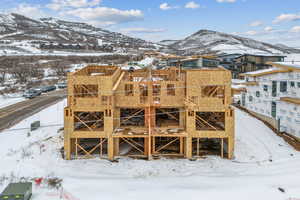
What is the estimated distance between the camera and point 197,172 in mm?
16609

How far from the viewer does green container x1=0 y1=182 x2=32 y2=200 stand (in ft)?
40.0

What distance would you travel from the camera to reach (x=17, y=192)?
1241cm

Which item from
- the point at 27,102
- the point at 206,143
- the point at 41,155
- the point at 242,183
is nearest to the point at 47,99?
the point at 27,102

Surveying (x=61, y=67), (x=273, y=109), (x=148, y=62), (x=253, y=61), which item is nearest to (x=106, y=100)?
(x=148, y=62)

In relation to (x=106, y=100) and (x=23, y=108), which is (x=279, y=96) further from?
(x=23, y=108)

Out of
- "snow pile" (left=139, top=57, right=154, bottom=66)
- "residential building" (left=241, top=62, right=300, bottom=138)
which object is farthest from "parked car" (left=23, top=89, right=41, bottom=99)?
"residential building" (left=241, top=62, right=300, bottom=138)

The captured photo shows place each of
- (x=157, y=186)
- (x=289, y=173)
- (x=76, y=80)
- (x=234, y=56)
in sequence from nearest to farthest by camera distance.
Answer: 1. (x=157, y=186)
2. (x=289, y=173)
3. (x=76, y=80)
4. (x=234, y=56)

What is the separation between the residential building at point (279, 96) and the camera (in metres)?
23.0

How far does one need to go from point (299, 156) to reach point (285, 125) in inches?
228

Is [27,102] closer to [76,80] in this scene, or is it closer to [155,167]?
[76,80]

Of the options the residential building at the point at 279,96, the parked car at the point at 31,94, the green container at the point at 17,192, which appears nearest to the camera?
the green container at the point at 17,192

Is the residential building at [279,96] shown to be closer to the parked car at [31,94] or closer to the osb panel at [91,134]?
the osb panel at [91,134]

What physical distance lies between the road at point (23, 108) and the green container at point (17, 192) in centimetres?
1555

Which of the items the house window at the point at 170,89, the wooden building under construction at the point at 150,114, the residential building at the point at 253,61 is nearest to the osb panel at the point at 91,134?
the wooden building under construction at the point at 150,114
